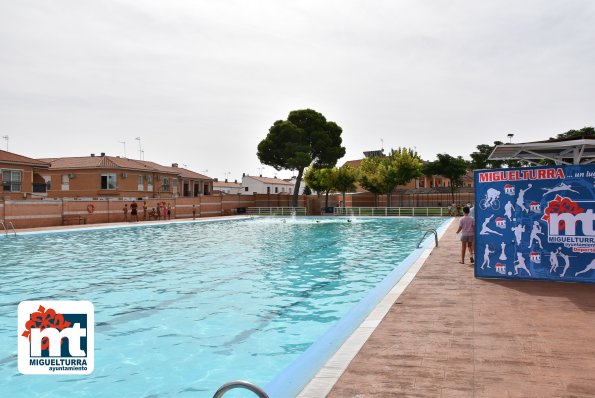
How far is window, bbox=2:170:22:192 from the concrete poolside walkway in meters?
38.7

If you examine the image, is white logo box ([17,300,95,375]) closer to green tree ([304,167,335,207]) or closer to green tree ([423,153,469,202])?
green tree ([304,167,335,207])

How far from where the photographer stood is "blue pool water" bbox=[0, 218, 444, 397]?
21.1 ft

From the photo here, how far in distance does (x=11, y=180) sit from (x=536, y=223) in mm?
40577

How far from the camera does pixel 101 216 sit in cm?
3731

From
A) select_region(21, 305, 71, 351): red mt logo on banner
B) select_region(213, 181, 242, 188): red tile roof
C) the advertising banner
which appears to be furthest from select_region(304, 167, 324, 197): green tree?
select_region(21, 305, 71, 351): red mt logo on banner

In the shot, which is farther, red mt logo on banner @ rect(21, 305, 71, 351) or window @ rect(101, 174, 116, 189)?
window @ rect(101, 174, 116, 189)

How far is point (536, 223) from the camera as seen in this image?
9.91 meters

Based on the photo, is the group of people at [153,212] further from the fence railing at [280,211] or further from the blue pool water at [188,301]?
the blue pool water at [188,301]

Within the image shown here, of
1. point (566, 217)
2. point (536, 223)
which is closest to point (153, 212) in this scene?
point (536, 223)

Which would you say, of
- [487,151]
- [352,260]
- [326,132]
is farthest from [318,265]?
[487,151]

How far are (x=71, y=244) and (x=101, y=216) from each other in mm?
15462

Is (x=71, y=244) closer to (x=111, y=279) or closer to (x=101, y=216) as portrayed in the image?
(x=111, y=279)

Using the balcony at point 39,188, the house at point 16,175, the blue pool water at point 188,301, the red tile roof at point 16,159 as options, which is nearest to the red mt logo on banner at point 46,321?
the blue pool water at point 188,301

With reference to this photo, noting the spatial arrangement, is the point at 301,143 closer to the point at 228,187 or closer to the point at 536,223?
the point at 228,187
